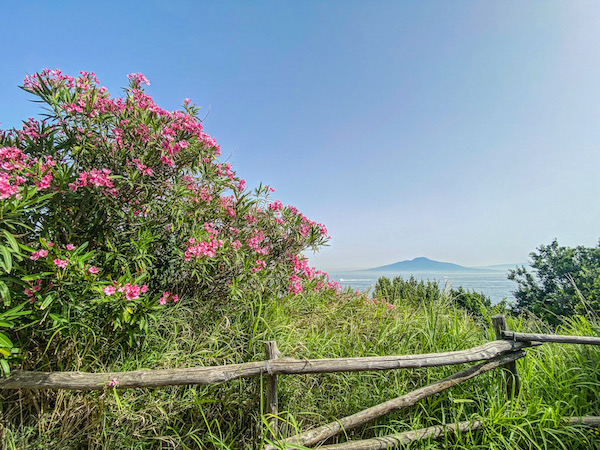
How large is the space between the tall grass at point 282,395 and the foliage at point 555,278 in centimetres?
904

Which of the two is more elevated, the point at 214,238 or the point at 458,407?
the point at 214,238

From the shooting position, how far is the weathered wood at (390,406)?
1.98 meters

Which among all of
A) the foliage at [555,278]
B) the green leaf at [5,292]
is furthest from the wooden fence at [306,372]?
the foliage at [555,278]

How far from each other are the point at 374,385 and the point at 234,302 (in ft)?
4.82

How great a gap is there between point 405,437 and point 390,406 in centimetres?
20

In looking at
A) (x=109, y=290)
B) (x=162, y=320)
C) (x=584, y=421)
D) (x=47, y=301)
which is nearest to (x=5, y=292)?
(x=47, y=301)

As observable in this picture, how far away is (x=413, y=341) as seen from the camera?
9.01 feet

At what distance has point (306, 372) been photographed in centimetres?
204

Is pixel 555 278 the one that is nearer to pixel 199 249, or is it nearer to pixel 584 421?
pixel 584 421

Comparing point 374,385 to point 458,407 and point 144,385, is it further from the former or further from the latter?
point 144,385

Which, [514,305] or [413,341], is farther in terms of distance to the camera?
[514,305]

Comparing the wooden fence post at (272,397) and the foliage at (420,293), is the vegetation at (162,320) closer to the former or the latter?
the wooden fence post at (272,397)

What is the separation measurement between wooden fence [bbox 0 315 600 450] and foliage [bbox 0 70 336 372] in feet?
1.03

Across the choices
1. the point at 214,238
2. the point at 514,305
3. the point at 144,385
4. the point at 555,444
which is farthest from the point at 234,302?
the point at 514,305
